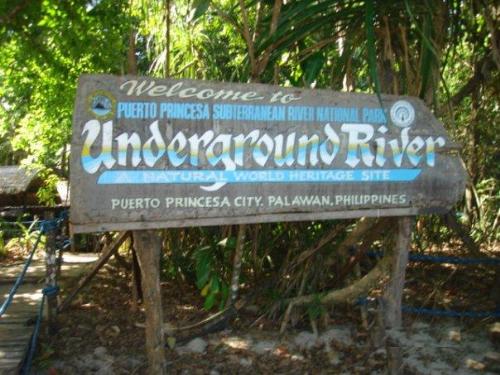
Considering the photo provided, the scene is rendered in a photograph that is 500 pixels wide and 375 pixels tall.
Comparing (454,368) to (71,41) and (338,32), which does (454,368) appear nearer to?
(338,32)

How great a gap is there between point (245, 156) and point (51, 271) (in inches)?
86.9

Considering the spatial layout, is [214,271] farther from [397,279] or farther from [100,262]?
[397,279]

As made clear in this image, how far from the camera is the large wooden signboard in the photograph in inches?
123

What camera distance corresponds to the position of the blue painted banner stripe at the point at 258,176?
10.4ft

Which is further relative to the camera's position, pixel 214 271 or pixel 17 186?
pixel 17 186

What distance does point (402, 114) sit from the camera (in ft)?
12.9

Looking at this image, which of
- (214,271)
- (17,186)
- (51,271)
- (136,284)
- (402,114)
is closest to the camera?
(402,114)

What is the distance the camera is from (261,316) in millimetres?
5074

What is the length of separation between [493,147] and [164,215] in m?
5.56

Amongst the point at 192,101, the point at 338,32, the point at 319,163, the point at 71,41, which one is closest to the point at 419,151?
the point at 319,163

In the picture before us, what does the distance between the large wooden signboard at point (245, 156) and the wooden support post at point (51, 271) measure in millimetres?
1844

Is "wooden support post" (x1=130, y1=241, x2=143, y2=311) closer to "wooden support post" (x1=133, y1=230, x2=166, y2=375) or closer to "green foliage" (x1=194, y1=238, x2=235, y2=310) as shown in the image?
"green foliage" (x1=194, y1=238, x2=235, y2=310)

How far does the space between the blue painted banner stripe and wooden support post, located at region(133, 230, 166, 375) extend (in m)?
0.35

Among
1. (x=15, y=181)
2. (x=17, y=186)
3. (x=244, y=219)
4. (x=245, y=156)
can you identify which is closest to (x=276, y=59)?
(x=245, y=156)
